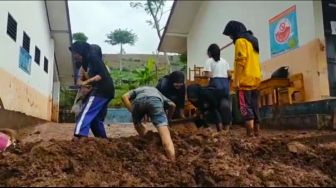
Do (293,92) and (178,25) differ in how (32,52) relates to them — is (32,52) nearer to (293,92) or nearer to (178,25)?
(178,25)

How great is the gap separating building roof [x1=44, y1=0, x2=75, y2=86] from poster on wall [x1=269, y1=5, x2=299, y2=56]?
804 cm

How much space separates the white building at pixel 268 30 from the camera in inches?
278

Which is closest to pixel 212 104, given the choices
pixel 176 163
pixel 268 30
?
pixel 176 163

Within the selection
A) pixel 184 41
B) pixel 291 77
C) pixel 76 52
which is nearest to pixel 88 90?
pixel 76 52

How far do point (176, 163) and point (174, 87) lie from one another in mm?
2018

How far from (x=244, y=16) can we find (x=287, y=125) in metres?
5.00

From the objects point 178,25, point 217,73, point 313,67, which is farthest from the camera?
point 178,25

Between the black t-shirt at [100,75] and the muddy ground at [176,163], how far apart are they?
1.04 meters

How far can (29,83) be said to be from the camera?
36.3 ft

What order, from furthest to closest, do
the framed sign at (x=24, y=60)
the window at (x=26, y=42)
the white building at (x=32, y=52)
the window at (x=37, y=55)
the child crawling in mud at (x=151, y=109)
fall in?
the window at (x=37, y=55) < the window at (x=26, y=42) < the framed sign at (x=24, y=60) < the white building at (x=32, y=52) < the child crawling in mud at (x=151, y=109)

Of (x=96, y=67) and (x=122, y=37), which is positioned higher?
(x=122, y=37)

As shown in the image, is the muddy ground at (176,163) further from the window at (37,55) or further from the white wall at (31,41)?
the window at (37,55)

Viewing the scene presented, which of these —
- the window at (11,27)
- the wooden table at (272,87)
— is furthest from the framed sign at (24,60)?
the wooden table at (272,87)

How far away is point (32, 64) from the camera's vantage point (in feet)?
38.2
